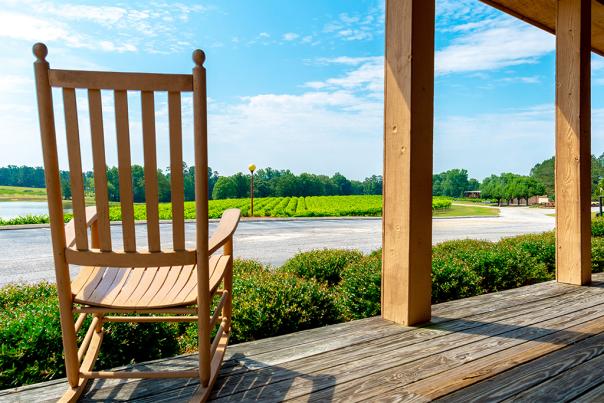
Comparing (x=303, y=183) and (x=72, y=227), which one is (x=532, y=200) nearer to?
(x=303, y=183)

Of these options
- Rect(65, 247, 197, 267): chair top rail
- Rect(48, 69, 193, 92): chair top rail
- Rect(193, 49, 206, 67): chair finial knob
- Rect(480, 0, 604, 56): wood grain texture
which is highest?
Rect(480, 0, 604, 56): wood grain texture

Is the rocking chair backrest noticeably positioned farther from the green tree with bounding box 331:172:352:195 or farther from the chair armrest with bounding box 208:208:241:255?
the green tree with bounding box 331:172:352:195

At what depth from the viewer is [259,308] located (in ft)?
7.36

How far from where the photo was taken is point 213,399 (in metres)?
1.44

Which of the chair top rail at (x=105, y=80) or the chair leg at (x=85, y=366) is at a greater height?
the chair top rail at (x=105, y=80)

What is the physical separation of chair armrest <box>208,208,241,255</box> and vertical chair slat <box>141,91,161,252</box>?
0.17 m

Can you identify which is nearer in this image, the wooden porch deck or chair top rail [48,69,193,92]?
chair top rail [48,69,193,92]

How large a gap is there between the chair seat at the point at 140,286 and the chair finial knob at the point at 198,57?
71 cm

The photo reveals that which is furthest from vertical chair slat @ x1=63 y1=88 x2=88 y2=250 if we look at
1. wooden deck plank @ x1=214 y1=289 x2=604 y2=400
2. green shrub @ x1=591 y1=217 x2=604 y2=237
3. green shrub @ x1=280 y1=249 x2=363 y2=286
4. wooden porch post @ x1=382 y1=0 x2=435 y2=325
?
green shrub @ x1=591 y1=217 x2=604 y2=237

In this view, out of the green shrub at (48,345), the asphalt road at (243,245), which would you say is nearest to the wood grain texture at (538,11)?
the green shrub at (48,345)

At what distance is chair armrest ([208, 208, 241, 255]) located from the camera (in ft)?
4.60

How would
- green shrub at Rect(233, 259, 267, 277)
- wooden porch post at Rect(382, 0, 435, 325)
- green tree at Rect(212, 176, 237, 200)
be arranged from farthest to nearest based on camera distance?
green tree at Rect(212, 176, 237, 200), green shrub at Rect(233, 259, 267, 277), wooden porch post at Rect(382, 0, 435, 325)

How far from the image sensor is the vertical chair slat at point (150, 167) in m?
1.30

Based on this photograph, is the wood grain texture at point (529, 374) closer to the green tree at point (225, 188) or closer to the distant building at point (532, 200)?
the green tree at point (225, 188)
